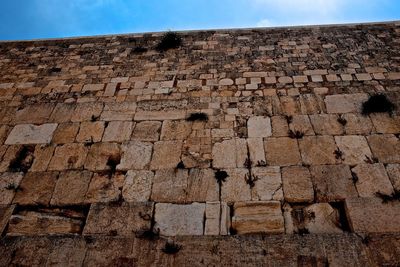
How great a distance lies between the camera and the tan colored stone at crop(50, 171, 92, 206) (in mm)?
4305

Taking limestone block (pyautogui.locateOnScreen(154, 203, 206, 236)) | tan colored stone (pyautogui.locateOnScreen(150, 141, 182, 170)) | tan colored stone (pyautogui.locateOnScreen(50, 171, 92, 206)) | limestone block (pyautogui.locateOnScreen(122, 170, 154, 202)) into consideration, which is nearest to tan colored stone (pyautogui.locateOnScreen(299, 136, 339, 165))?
limestone block (pyautogui.locateOnScreen(154, 203, 206, 236))

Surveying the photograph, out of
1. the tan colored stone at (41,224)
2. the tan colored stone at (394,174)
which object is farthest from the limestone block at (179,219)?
the tan colored stone at (394,174)

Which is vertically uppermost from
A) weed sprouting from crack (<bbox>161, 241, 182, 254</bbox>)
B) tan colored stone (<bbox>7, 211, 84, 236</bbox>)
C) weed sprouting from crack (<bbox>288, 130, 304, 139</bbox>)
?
weed sprouting from crack (<bbox>288, 130, 304, 139</bbox>)

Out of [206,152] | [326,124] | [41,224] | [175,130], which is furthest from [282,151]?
[41,224]

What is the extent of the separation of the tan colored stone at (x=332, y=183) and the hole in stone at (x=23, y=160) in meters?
4.17

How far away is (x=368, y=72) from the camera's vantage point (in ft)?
18.4

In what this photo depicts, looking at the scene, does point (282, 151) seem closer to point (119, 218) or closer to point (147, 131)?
point (147, 131)

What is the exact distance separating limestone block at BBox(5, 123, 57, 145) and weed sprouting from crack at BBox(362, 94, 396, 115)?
5106 millimetres

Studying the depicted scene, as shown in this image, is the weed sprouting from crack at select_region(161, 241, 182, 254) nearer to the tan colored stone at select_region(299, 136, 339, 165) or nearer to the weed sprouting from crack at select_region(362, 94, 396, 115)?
the tan colored stone at select_region(299, 136, 339, 165)

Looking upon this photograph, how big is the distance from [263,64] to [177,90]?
1.72m

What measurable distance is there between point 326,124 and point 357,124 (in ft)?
1.52

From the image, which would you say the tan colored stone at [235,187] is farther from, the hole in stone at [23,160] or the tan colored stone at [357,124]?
the hole in stone at [23,160]

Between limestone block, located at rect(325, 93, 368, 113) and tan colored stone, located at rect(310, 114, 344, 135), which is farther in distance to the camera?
limestone block, located at rect(325, 93, 368, 113)

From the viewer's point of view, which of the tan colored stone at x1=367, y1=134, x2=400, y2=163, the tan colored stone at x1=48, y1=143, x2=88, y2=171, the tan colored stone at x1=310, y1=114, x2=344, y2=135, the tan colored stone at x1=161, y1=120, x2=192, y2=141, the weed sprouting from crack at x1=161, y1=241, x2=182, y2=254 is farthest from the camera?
the tan colored stone at x1=161, y1=120, x2=192, y2=141
